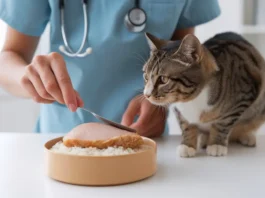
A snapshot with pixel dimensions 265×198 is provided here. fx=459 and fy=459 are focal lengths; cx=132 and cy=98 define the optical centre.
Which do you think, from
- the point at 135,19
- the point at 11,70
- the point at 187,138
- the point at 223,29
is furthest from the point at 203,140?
the point at 223,29

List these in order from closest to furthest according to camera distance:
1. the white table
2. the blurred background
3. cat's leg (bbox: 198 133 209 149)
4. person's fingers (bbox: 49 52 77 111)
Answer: the white table
person's fingers (bbox: 49 52 77 111)
cat's leg (bbox: 198 133 209 149)
the blurred background

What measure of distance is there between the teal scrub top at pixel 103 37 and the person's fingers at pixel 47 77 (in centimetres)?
27

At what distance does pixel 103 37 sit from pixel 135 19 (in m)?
0.08

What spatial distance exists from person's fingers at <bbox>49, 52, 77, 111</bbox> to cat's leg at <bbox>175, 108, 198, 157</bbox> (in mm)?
206

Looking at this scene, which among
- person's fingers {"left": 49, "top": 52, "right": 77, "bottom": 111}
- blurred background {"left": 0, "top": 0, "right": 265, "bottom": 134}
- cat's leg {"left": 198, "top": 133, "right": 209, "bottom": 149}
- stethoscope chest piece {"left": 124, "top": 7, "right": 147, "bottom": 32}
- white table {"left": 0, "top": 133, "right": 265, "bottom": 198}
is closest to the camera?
white table {"left": 0, "top": 133, "right": 265, "bottom": 198}

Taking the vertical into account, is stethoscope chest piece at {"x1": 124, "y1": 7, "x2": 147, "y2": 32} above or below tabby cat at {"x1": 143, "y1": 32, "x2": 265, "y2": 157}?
above

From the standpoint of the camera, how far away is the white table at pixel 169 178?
592mm

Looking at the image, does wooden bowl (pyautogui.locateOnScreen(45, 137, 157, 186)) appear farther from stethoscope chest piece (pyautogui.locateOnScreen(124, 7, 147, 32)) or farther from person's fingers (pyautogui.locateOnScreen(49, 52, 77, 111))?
stethoscope chest piece (pyautogui.locateOnScreen(124, 7, 147, 32))

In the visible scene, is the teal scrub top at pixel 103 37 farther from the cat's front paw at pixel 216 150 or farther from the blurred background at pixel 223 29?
the blurred background at pixel 223 29

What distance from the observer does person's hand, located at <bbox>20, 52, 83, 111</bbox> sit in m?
0.73

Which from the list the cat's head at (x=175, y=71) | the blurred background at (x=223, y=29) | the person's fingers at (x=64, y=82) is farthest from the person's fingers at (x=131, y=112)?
the blurred background at (x=223, y=29)

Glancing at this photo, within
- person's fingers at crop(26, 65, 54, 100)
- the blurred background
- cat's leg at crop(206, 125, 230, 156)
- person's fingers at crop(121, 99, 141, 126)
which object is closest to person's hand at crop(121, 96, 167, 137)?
person's fingers at crop(121, 99, 141, 126)

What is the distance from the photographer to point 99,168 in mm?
610

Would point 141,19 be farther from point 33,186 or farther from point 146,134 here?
point 33,186
